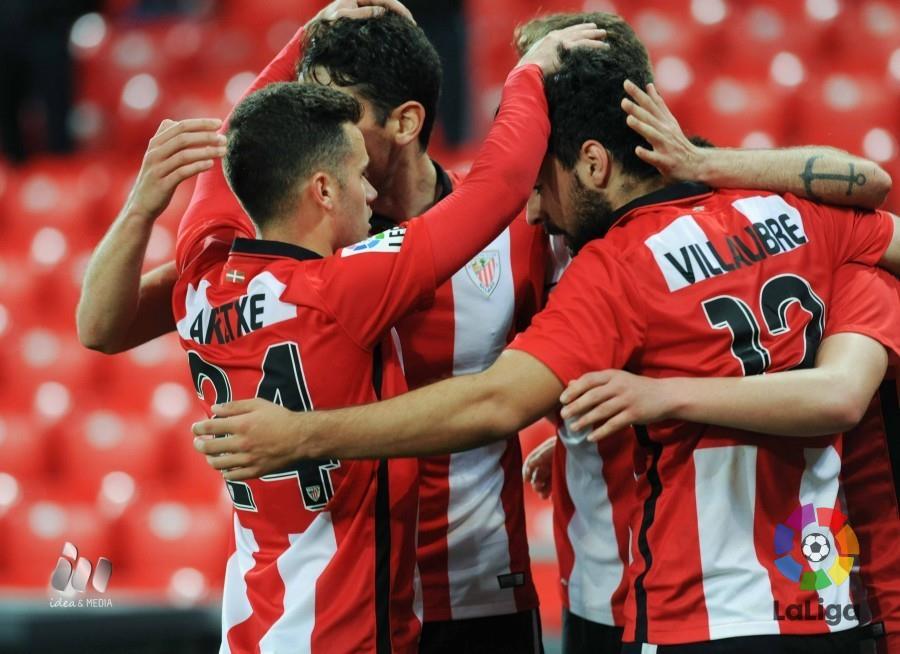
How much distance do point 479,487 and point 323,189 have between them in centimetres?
74

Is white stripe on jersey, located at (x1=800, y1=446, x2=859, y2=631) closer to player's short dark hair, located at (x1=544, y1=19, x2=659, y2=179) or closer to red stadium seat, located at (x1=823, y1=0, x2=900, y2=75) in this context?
player's short dark hair, located at (x1=544, y1=19, x2=659, y2=179)

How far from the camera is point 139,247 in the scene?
228 cm

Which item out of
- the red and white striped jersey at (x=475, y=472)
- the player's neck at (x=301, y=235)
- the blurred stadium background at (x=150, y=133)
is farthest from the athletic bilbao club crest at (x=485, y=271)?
the blurred stadium background at (x=150, y=133)

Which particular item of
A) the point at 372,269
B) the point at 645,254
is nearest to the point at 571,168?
the point at 645,254

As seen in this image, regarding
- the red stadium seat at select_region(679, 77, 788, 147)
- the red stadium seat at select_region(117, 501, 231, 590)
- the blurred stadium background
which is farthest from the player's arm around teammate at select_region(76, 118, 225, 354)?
the red stadium seat at select_region(679, 77, 788, 147)

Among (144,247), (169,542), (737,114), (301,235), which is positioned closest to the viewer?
(301,235)

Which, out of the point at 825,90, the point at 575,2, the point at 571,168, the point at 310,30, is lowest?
the point at 571,168

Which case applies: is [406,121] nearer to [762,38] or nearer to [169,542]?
[169,542]

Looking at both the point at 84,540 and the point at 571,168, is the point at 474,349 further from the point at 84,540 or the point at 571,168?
the point at 84,540

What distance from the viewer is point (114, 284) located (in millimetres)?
2307

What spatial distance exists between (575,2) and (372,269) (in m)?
4.19

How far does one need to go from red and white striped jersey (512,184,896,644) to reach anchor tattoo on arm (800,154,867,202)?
12 centimetres

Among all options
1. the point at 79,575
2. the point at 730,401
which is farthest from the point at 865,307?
the point at 79,575

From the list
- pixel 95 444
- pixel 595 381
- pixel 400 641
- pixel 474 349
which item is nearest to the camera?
pixel 595 381
